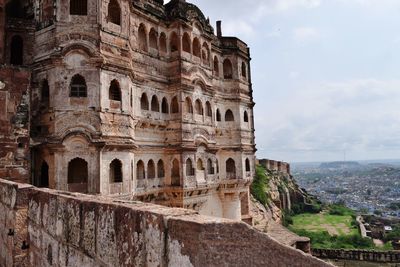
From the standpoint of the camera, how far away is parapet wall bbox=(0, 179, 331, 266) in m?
2.65

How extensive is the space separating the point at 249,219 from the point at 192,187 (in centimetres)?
785

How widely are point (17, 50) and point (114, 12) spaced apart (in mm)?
4716

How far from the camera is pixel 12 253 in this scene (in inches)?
259

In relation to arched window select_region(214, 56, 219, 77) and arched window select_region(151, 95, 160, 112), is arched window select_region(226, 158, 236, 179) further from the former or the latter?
arched window select_region(151, 95, 160, 112)

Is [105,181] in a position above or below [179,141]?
below

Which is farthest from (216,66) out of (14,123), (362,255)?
(362,255)

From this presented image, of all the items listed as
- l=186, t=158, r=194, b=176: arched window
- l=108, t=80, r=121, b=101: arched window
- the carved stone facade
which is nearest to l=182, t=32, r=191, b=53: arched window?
the carved stone facade

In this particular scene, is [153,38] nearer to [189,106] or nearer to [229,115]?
[189,106]

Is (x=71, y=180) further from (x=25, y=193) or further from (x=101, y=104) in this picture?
(x=25, y=193)

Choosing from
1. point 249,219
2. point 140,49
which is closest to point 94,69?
point 140,49

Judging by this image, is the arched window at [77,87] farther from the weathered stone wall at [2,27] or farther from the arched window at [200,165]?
the arched window at [200,165]

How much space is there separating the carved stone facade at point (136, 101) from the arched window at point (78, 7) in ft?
0.14

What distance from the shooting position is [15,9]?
1794 cm

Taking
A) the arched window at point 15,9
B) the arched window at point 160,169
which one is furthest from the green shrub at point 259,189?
the arched window at point 15,9
